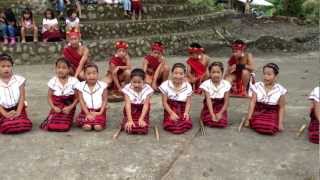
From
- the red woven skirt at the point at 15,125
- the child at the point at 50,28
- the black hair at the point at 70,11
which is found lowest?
the red woven skirt at the point at 15,125

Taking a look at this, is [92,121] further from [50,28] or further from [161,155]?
[50,28]

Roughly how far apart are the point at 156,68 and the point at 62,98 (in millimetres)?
2043

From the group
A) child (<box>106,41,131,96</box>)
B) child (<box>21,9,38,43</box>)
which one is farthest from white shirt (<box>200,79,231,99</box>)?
child (<box>21,9,38,43</box>)

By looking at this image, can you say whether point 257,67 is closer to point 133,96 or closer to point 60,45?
point 60,45

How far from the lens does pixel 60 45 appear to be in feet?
35.7

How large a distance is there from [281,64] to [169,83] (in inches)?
213

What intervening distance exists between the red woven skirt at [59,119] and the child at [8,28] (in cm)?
507

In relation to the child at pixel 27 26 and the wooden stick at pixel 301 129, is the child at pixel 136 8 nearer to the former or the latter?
the child at pixel 27 26

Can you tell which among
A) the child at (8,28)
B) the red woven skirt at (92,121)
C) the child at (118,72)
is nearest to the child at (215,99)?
the red woven skirt at (92,121)

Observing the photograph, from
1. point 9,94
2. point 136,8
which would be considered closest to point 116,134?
point 9,94

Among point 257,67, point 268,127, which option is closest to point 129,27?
point 257,67

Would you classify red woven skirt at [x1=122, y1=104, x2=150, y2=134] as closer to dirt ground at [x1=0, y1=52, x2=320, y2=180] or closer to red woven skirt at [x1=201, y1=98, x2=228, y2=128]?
dirt ground at [x1=0, y1=52, x2=320, y2=180]

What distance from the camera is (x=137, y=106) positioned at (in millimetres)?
5988

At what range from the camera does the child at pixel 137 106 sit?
18.9ft
